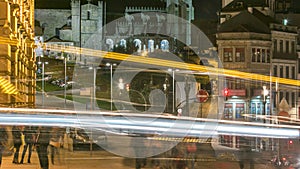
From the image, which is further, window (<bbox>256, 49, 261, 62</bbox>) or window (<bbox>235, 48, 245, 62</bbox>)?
window (<bbox>256, 49, 261, 62</bbox>)

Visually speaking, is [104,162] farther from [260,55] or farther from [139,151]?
[260,55]

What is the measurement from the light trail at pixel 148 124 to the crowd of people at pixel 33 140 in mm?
343

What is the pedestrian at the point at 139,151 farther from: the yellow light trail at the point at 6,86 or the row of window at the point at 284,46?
the row of window at the point at 284,46

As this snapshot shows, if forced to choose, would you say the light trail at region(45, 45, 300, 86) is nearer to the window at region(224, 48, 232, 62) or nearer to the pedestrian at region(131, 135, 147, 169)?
the window at region(224, 48, 232, 62)

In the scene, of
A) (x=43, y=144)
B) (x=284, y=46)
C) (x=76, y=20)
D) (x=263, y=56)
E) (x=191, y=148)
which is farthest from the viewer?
(x=76, y=20)

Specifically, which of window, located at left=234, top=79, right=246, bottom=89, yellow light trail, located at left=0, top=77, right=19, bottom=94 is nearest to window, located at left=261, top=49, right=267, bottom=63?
window, located at left=234, top=79, right=246, bottom=89

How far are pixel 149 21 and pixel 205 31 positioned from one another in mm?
51306

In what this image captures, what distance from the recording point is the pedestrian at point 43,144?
13454 mm

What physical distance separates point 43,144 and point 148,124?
13.0ft

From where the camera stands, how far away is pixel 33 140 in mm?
16797

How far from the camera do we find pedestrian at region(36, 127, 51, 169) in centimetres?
1345

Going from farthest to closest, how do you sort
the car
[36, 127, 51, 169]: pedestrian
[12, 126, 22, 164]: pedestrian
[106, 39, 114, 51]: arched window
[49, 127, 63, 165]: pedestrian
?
[106, 39, 114, 51]: arched window, the car, [49, 127, 63, 165]: pedestrian, [12, 126, 22, 164]: pedestrian, [36, 127, 51, 169]: pedestrian

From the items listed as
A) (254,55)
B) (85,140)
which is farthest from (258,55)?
(85,140)

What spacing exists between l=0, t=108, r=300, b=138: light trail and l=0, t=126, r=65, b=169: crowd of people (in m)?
0.34
